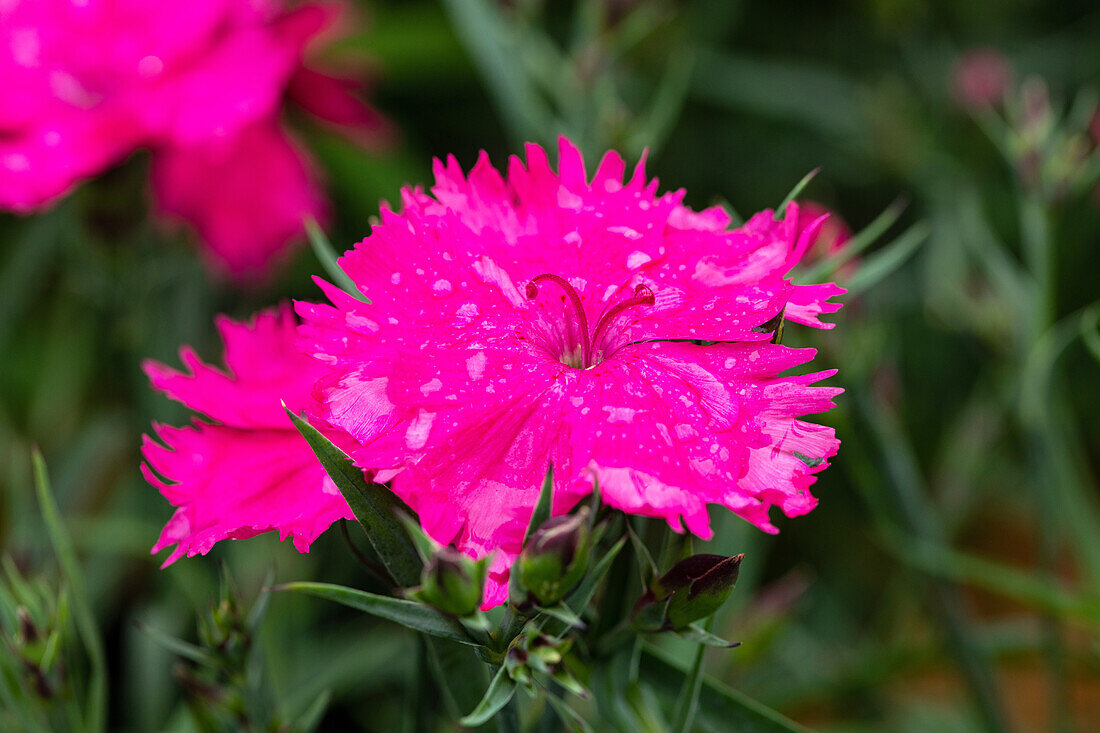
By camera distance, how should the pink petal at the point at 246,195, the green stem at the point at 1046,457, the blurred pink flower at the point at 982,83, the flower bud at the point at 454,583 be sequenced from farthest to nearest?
the blurred pink flower at the point at 982,83, the pink petal at the point at 246,195, the green stem at the point at 1046,457, the flower bud at the point at 454,583

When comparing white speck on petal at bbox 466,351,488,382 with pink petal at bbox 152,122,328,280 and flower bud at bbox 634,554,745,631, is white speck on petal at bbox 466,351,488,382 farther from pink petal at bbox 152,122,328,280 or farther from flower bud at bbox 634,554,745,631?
pink petal at bbox 152,122,328,280

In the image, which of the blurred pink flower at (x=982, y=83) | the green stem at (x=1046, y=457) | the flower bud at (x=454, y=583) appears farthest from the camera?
the blurred pink flower at (x=982, y=83)

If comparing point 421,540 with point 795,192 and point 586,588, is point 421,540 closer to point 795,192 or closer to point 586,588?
point 586,588

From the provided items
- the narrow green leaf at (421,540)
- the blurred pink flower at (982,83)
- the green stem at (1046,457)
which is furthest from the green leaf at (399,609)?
the blurred pink flower at (982,83)


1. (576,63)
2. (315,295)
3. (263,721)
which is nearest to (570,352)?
(263,721)

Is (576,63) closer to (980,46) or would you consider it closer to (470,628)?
(470,628)

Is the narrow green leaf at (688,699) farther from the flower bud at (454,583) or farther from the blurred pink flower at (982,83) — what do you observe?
the blurred pink flower at (982,83)

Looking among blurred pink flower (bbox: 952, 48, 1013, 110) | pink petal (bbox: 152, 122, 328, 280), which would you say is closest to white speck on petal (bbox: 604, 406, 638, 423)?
pink petal (bbox: 152, 122, 328, 280)
